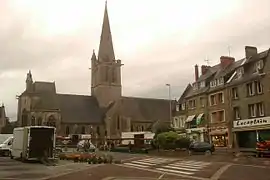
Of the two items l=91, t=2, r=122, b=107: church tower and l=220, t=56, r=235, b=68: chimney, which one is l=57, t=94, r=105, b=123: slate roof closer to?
l=91, t=2, r=122, b=107: church tower

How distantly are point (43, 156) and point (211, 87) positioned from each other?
32.2 meters

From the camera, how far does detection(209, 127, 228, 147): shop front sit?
4958 centimetres

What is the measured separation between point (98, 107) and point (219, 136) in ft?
156

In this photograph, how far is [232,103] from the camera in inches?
1911

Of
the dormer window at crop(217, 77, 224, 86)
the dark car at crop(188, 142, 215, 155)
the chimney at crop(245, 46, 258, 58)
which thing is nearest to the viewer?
the dark car at crop(188, 142, 215, 155)

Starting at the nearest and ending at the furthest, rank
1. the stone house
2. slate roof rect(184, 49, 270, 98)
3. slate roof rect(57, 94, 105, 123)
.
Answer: the stone house
slate roof rect(184, 49, 270, 98)
slate roof rect(57, 94, 105, 123)

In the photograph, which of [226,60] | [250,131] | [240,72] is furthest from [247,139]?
[226,60]

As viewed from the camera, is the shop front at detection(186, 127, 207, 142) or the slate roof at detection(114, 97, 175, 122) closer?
the shop front at detection(186, 127, 207, 142)

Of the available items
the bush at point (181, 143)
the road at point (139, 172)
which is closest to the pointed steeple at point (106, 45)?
the bush at point (181, 143)

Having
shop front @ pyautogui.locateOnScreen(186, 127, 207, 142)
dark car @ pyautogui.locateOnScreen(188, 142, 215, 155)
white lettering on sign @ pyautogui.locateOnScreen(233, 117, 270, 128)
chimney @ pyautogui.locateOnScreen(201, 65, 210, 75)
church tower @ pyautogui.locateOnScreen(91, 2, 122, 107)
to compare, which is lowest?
dark car @ pyautogui.locateOnScreen(188, 142, 215, 155)

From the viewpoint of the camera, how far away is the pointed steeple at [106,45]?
94.8m

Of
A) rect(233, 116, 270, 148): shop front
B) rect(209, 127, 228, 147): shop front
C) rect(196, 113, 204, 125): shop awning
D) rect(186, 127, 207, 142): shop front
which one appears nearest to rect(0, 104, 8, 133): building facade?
rect(186, 127, 207, 142): shop front

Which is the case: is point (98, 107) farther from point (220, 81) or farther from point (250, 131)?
point (250, 131)

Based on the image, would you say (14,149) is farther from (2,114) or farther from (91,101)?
(2,114)
